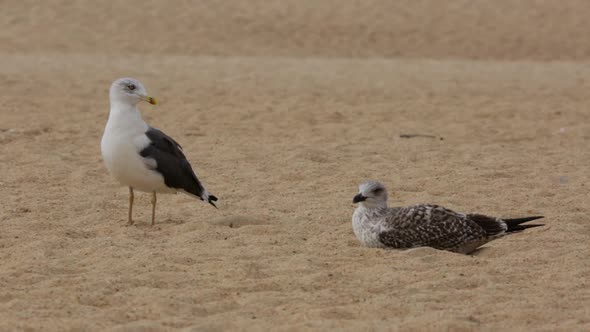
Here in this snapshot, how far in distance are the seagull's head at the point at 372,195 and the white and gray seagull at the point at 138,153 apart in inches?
54.7

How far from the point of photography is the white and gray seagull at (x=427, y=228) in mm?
6762

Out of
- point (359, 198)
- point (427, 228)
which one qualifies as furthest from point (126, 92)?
point (427, 228)

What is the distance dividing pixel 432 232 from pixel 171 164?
79.6 inches

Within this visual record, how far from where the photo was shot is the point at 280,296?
5801 mm

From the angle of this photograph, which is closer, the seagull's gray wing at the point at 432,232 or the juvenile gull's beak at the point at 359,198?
the seagull's gray wing at the point at 432,232

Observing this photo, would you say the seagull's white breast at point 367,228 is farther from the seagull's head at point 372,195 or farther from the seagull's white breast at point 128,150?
the seagull's white breast at point 128,150

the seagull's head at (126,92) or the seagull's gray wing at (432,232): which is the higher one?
the seagull's head at (126,92)

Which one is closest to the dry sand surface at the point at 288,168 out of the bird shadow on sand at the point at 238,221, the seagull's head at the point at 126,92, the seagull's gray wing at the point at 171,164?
the bird shadow on sand at the point at 238,221

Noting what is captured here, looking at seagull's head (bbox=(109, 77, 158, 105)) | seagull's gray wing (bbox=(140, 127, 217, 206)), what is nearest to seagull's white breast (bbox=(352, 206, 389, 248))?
seagull's gray wing (bbox=(140, 127, 217, 206))

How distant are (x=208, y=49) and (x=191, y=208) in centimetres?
1244

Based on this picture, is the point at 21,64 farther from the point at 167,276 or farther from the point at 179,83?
the point at 167,276

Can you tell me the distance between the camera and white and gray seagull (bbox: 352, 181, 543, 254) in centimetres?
676

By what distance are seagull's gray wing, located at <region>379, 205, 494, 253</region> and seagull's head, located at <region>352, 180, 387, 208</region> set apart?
0.24 m

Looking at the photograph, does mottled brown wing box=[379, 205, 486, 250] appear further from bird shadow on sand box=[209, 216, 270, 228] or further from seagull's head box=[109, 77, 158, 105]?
seagull's head box=[109, 77, 158, 105]
